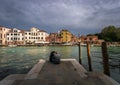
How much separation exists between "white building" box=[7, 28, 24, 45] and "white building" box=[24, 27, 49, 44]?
2949 millimetres

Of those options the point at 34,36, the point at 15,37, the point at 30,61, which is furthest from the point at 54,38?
the point at 30,61

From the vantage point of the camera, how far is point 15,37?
11831 cm

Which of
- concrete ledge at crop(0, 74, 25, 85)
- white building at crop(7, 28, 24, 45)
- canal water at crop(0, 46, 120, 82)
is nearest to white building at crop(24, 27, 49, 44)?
white building at crop(7, 28, 24, 45)

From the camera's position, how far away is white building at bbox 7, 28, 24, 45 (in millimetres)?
117562

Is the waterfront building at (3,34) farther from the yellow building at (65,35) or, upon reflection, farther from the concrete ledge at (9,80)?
the concrete ledge at (9,80)

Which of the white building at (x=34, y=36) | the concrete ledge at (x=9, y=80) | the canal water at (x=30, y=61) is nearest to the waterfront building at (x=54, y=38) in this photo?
the white building at (x=34, y=36)

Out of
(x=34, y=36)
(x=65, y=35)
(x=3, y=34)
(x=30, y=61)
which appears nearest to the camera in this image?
(x=30, y=61)

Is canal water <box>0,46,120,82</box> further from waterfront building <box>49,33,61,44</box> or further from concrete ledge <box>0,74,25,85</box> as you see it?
waterfront building <box>49,33,61,44</box>

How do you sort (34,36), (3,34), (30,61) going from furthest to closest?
1. (34,36)
2. (3,34)
3. (30,61)

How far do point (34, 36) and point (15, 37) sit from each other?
12343mm

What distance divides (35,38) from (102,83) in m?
115

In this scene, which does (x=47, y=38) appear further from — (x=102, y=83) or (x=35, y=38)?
(x=102, y=83)

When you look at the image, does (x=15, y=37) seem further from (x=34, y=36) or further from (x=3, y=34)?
(x=34, y=36)

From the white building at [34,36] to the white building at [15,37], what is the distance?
9.67 ft
